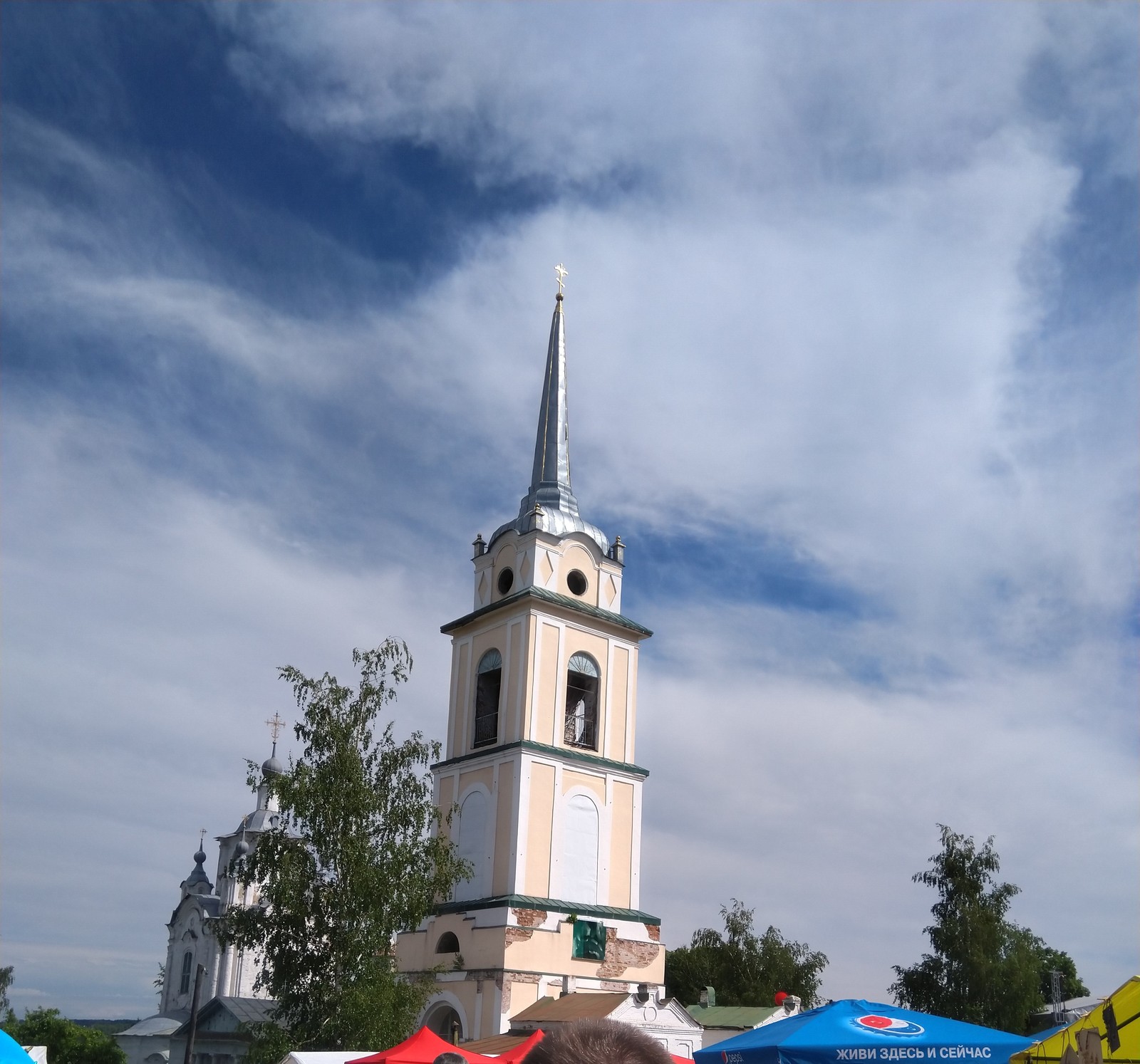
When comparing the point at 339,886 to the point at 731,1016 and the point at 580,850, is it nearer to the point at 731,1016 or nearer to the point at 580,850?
the point at 580,850

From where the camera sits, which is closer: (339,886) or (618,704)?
(339,886)

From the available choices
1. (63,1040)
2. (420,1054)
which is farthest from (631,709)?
(63,1040)

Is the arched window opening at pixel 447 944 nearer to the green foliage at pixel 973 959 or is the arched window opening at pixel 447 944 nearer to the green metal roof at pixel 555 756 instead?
the green metal roof at pixel 555 756

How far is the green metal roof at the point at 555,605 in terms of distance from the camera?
32312mm

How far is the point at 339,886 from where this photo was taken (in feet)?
67.5

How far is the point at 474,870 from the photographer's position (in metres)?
30.4

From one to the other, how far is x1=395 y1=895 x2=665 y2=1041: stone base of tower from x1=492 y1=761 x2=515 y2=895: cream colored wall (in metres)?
0.56

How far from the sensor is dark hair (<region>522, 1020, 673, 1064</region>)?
2.21 m

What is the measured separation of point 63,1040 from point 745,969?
3278cm

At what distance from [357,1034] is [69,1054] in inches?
1665

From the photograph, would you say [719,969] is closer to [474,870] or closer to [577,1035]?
[474,870]

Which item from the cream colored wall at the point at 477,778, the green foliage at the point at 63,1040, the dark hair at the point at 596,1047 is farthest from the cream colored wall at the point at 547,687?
the green foliage at the point at 63,1040

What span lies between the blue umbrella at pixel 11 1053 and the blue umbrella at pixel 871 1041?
6.13 metres

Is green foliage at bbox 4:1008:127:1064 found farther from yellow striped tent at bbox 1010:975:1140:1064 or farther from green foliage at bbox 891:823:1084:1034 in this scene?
yellow striped tent at bbox 1010:975:1140:1064
